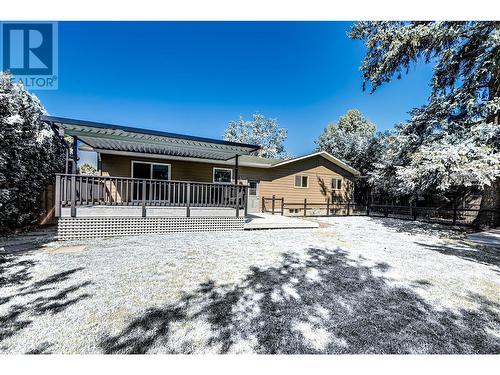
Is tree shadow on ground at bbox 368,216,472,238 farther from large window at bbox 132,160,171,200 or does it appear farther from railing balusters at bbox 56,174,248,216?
→ large window at bbox 132,160,171,200

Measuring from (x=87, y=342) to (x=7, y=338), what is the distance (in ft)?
2.36

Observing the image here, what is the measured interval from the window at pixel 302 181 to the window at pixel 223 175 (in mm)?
4864

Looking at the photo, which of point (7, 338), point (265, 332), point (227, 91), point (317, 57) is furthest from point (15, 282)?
point (227, 91)

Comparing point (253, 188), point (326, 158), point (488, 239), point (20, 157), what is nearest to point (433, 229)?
point (488, 239)

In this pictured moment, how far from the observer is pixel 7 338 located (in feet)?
6.41

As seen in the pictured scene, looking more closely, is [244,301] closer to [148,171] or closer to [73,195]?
[73,195]

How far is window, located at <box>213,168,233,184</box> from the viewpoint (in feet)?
37.3

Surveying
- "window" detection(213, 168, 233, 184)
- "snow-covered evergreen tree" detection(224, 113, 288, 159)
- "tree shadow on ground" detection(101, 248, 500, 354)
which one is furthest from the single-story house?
"snow-covered evergreen tree" detection(224, 113, 288, 159)

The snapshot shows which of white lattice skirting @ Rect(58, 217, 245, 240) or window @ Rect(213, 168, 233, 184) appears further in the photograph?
window @ Rect(213, 168, 233, 184)

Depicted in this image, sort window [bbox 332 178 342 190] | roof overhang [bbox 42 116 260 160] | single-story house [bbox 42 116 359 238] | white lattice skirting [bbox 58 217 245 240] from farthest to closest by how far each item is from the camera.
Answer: window [bbox 332 178 342 190] → single-story house [bbox 42 116 359 238] → white lattice skirting [bbox 58 217 245 240] → roof overhang [bbox 42 116 260 160]

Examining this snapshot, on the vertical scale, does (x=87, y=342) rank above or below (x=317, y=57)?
below

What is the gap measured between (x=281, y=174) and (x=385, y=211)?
22.5ft

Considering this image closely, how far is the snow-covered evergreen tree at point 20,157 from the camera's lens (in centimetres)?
575
